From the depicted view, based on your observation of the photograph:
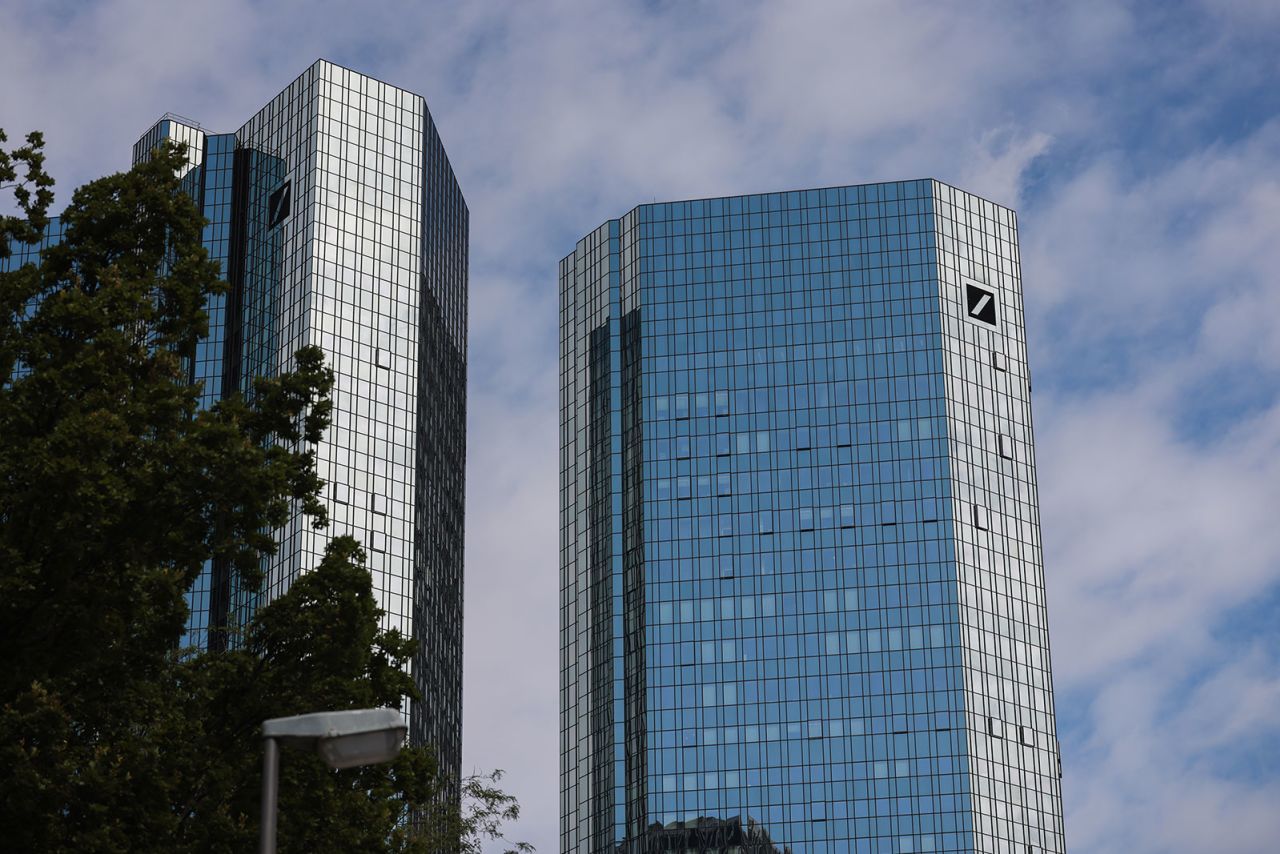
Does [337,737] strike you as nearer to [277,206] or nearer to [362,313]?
[362,313]

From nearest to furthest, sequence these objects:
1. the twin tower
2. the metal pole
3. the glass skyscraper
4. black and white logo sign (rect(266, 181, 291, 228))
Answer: the metal pole → the glass skyscraper → the twin tower → black and white logo sign (rect(266, 181, 291, 228))

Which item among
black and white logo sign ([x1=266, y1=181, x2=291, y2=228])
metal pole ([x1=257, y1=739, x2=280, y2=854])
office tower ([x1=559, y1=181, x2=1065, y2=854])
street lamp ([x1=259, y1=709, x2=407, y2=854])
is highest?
black and white logo sign ([x1=266, y1=181, x2=291, y2=228])

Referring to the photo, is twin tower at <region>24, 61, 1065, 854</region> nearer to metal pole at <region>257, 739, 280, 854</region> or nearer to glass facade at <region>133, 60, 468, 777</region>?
glass facade at <region>133, 60, 468, 777</region>

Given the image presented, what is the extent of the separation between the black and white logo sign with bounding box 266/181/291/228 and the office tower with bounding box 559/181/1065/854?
32032 mm

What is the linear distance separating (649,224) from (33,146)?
141631mm

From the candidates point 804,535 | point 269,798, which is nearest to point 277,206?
point 804,535

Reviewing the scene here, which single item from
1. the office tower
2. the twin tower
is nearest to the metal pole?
the twin tower

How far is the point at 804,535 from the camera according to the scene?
16750cm

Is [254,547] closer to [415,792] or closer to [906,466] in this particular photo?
[415,792]

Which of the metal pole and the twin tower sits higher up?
the twin tower

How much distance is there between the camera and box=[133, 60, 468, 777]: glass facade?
511 ft

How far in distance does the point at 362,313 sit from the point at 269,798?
142m

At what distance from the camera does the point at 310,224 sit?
166 m

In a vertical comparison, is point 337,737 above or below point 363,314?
below
